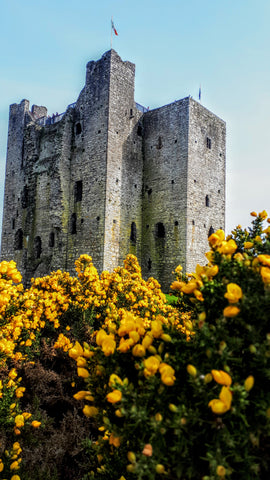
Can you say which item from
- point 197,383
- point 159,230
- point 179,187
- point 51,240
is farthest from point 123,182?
point 197,383

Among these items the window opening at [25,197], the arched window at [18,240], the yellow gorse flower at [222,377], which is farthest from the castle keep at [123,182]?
the yellow gorse flower at [222,377]

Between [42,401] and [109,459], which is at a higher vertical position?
[109,459]

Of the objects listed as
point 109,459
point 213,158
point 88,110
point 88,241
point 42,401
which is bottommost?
point 42,401

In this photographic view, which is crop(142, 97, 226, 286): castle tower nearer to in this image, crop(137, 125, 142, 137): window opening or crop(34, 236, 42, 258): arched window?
crop(137, 125, 142, 137): window opening

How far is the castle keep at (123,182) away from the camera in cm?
2131

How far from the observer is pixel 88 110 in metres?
22.5

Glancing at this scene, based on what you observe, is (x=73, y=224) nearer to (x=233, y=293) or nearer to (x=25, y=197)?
(x=25, y=197)

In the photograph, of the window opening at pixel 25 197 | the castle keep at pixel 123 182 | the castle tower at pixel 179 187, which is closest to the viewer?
the castle keep at pixel 123 182

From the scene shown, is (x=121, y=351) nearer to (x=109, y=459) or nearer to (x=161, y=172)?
(x=109, y=459)

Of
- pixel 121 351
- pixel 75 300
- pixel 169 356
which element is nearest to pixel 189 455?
pixel 169 356

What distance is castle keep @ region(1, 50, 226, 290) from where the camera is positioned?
839 inches

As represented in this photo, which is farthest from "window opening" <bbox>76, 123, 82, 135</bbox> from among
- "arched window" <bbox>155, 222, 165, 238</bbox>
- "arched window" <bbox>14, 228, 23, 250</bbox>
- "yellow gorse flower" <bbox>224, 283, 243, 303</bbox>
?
"yellow gorse flower" <bbox>224, 283, 243, 303</bbox>

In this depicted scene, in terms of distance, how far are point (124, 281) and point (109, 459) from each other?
533cm

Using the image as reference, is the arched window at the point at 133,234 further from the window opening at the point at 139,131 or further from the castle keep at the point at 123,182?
the window opening at the point at 139,131
